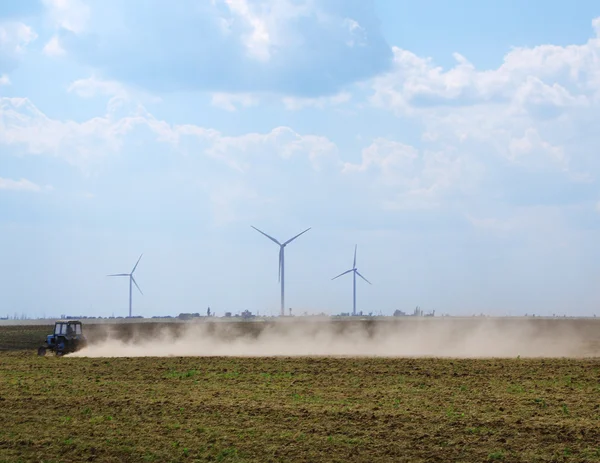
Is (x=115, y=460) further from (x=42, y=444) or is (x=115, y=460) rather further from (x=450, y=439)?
(x=450, y=439)

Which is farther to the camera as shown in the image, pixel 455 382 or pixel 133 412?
pixel 455 382

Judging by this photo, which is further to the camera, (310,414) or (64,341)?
(64,341)

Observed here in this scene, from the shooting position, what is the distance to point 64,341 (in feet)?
234

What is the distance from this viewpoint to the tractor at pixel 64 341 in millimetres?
71188

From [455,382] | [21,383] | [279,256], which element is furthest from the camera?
[279,256]

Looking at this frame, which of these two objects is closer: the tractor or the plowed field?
the plowed field

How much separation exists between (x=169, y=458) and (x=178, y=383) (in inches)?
702

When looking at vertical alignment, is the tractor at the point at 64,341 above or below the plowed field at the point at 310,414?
above

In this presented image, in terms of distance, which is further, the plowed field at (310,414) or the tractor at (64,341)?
the tractor at (64,341)

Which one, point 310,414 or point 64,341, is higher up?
point 64,341

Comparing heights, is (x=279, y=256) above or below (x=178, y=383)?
above

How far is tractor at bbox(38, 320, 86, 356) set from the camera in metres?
71.2

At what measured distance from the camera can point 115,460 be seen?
91.2 feet

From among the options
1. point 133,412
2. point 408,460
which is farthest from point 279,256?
point 408,460
